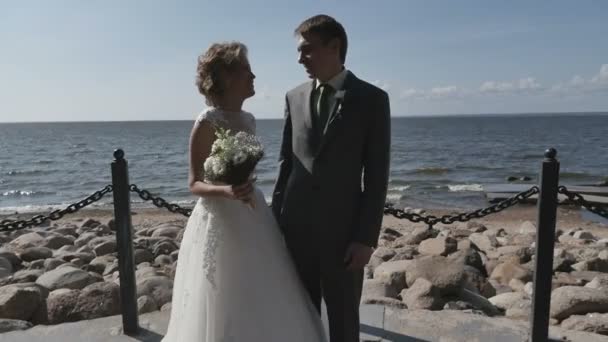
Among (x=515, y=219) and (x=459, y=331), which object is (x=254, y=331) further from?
(x=515, y=219)

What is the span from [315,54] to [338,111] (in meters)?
0.30

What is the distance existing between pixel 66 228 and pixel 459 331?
12.0m

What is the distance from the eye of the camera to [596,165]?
1303 inches

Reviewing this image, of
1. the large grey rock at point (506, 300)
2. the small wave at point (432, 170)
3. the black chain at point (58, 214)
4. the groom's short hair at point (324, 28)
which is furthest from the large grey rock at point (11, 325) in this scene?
the small wave at point (432, 170)

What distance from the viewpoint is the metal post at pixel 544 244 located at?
11.5 feet

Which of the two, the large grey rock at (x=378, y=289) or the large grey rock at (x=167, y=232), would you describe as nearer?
the large grey rock at (x=378, y=289)

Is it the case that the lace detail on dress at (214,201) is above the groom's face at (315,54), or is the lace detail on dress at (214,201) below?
below

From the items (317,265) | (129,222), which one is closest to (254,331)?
(317,265)

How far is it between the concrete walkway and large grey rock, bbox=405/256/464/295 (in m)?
1.00

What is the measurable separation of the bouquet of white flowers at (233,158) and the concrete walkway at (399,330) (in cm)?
195

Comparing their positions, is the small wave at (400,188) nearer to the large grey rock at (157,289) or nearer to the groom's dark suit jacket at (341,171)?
the large grey rock at (157,289)

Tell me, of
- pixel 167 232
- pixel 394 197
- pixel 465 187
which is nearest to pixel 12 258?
pixel 167 232

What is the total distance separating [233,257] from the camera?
9.26 feet

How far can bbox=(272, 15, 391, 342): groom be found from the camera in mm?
2576
